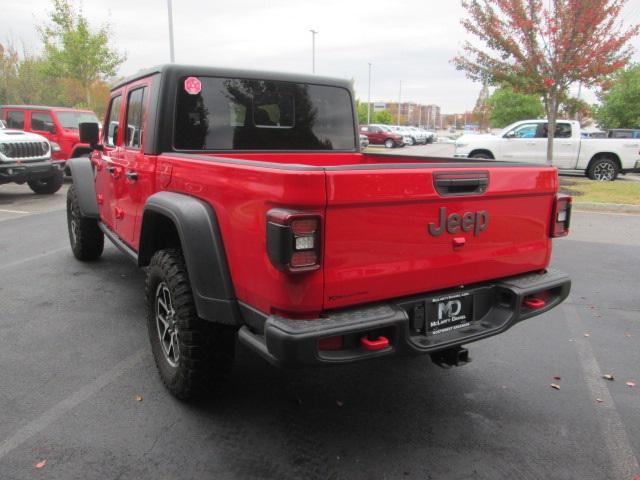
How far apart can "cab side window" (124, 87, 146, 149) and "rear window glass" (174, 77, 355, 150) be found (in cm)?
44

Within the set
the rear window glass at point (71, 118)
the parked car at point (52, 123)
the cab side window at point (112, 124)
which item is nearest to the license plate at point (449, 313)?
the cab side window at point (112, 124)

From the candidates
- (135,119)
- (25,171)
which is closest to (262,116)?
(135,119)

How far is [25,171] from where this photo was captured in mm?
10344

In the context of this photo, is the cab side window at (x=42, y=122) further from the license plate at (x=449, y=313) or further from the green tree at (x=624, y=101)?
the green tree at (x=624, y=101)

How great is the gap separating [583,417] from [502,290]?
0.90 m

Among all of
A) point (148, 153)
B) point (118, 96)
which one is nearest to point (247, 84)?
point (148, 153)

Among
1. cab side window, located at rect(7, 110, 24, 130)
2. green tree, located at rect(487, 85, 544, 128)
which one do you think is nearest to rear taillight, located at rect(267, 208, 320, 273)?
cab side window, located at rect(7, 110, 24, 130)

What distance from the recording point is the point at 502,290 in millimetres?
2881

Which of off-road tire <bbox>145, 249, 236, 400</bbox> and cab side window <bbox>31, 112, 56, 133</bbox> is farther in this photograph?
cab side window <bbox>31, 112, 56, 133</bbox>

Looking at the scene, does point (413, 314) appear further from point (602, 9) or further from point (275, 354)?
point (602, 9)

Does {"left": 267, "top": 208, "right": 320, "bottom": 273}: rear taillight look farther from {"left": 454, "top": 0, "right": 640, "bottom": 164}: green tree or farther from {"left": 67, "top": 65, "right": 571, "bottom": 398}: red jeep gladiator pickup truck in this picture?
{"left": 454, "top": 0, "right": 640, "bottom": 164}: green tree

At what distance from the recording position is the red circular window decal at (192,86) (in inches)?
140

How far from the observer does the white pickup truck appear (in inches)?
572

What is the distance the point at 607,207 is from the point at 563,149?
4721 millimetres
